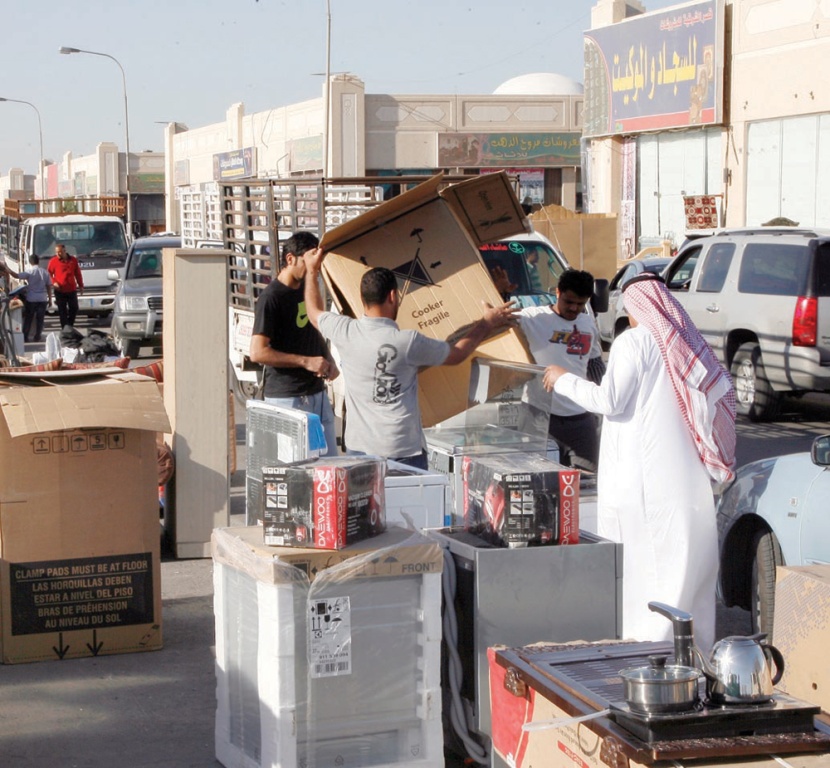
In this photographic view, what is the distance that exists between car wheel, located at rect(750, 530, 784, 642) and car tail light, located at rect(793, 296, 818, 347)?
754cm

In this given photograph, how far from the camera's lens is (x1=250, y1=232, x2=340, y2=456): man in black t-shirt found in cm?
772

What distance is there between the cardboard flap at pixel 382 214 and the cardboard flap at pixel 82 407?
5.86 feet

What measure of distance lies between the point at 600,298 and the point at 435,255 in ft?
8.27

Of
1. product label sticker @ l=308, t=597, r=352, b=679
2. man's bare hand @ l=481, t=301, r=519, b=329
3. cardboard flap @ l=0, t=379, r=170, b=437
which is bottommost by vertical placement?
product label sticker @ l=308, t=597, r=352, b=679

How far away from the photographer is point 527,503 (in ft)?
15.0

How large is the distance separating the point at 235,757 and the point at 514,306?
10.2ft

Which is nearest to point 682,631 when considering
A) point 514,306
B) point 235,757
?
point 235,757

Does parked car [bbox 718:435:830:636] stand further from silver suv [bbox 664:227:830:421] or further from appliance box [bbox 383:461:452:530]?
silver suv [bbox 664:227:830:421]

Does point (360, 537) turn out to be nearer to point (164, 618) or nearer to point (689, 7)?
point (164, 618)

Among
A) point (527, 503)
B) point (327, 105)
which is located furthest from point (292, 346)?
point (327, 105)

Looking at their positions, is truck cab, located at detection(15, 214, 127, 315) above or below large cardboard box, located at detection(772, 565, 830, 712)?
above

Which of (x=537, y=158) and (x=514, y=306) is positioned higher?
(x=537, y=158)

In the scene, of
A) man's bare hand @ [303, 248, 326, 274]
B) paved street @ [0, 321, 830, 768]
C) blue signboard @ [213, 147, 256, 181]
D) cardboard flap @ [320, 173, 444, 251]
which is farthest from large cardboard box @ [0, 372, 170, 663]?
blue signboard @ [213, 147, 256, 181]

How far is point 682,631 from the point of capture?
301 centimetres
